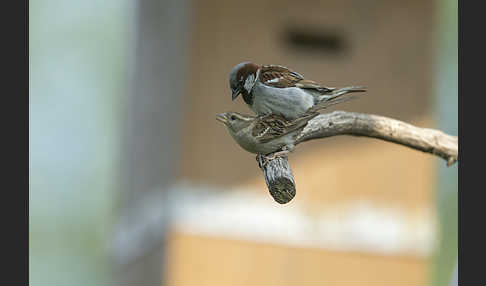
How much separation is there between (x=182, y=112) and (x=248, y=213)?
86 cm

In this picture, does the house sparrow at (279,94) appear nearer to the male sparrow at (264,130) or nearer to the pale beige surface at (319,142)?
the male sparrow at (264,130)

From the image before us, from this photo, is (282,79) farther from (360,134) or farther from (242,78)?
(360,134)

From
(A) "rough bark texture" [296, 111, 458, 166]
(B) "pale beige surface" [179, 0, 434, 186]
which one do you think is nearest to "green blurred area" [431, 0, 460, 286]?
(B) "pale beige surface" [179, 0, 434, 186]

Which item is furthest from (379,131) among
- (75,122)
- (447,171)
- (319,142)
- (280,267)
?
(75,122)

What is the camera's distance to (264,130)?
1498 mm

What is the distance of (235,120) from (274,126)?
92 millimetres

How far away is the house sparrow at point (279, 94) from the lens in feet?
5.08

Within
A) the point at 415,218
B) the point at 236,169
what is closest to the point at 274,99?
the point at 236,169

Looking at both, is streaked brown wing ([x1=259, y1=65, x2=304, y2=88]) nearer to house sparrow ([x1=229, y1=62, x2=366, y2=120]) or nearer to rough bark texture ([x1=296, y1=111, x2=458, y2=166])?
house sparrow ([x1=229, y1=62, x2=366, y2=120])

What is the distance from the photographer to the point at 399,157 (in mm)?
4508

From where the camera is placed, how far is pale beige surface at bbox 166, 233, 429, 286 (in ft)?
14.5

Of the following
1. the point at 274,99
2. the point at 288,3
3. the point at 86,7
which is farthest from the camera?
the point at 86,7

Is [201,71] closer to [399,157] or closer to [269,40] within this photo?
[269,40]

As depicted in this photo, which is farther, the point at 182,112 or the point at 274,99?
the point at 182,112
